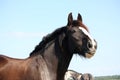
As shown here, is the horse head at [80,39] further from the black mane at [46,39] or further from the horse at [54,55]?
the black mane at [46,39]

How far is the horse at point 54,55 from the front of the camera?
27.5ft

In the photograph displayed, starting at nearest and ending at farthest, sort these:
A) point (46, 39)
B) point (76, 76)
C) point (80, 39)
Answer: point (80, 39), point (46, 39), point (76, 76)

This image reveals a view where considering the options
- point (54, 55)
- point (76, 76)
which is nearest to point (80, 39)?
point (54, 55)

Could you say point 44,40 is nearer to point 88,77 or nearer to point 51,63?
point 51,63

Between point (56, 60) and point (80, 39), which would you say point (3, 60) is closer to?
point (56, 60)

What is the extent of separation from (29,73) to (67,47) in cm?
136

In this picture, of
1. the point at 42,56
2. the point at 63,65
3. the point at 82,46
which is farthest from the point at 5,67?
the point at 82,46

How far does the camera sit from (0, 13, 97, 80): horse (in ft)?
27.5

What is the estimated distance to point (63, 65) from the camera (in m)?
8.70

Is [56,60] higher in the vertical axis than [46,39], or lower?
lower

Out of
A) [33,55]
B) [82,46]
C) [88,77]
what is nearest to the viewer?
[82,46]

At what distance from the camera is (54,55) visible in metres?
8.80

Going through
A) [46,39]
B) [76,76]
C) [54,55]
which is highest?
[46,39]

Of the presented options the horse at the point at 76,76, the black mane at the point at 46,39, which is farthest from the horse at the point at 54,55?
the horse at the point at 76,76
